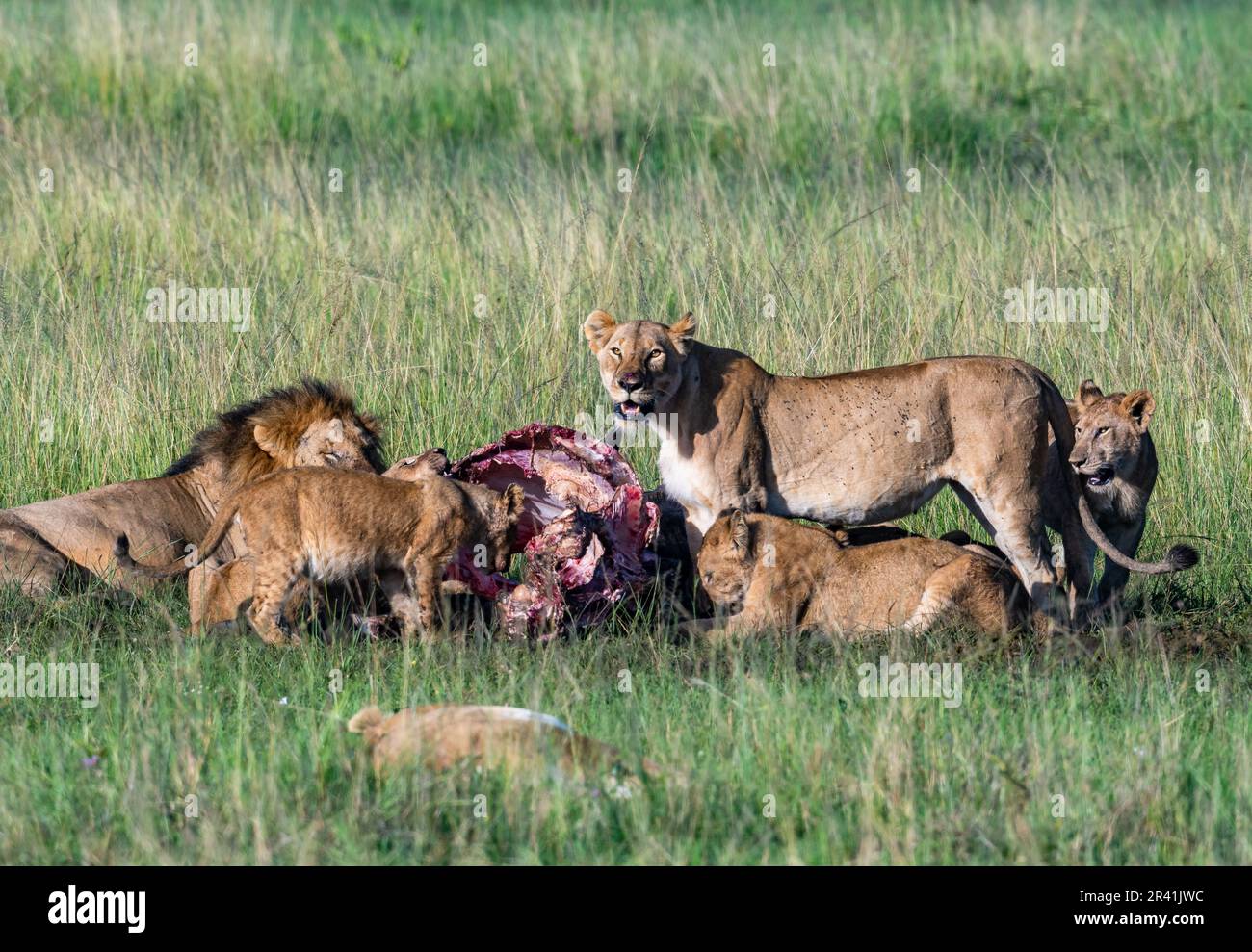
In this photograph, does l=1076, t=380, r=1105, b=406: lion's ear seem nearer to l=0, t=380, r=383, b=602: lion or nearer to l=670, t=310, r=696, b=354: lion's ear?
l=670, t=310, r=696, b=354: lion's ear

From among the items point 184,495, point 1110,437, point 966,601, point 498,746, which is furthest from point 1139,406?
point 184,495

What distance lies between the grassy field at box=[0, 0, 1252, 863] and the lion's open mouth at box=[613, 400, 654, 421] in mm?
854

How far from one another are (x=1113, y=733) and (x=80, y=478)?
5551mm

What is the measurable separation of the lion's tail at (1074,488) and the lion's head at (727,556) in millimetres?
1353

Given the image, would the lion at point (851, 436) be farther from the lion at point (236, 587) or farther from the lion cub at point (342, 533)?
the lion cub at point (342, 533)

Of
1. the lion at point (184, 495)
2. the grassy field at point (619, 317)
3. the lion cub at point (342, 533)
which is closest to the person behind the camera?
the grassy field at point (619, 317)

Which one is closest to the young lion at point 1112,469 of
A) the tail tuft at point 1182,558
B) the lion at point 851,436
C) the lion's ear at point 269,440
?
the lion at point 851,436

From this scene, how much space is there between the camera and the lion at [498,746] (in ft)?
16.7

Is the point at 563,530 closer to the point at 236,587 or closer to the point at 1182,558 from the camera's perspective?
the point at 236,587

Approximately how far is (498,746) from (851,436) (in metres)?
2.70

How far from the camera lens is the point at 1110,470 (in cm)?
769

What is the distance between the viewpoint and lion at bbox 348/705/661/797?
5.10 metres

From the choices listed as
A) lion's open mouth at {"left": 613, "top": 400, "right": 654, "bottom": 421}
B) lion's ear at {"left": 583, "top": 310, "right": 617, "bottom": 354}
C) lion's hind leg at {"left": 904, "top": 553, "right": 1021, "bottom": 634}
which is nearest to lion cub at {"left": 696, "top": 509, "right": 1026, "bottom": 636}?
lion's hind leg at {"left": 904, "top": 553, "right": 1021, "bottom": 634}

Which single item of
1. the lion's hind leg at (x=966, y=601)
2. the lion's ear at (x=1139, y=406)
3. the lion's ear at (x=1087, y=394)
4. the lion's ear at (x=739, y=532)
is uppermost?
the lion's ear at (x=1087, y=394)
